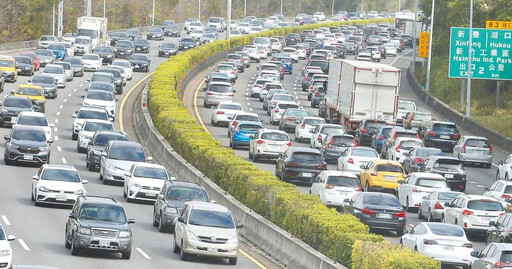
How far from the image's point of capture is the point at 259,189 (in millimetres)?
37156

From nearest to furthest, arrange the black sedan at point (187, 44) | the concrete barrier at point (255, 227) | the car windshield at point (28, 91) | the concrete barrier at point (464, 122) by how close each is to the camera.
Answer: the concrete barrier at point (255, 227), the car windshield at point (28, 91), the concrete barrier at point (464, 122), the black sedan at point (187, 44)

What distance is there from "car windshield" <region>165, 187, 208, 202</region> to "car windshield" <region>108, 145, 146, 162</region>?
9917 millimetres

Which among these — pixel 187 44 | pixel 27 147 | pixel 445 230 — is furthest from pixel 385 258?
pixel 187 44

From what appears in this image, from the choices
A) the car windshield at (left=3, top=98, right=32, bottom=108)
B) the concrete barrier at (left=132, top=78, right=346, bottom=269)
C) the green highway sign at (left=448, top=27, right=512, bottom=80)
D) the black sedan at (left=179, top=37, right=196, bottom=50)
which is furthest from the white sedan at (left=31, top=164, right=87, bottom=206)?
the black sedan at (left=179, top=37, right=196, bottom=50)

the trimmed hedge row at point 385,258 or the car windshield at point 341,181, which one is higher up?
the trimmed hedge row at point 385,258

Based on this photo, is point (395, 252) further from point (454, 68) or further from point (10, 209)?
point (454, 68)

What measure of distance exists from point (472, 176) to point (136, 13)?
139977 mm

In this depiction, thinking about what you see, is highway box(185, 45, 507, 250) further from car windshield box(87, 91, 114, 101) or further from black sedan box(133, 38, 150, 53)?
black sedan box(133, 38, 150, 53)

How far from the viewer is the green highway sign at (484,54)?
7025cm

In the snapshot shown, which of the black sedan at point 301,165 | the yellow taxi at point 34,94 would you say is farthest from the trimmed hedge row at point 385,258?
the yellow taxi at point 34,94

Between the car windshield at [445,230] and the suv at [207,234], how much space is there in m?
4.77

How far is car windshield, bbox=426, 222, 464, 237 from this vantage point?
3148cm

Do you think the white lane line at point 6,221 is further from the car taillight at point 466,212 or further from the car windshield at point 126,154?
the car taillight at point 466,212

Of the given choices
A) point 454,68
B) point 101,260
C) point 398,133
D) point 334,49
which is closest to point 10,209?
point 101,260
